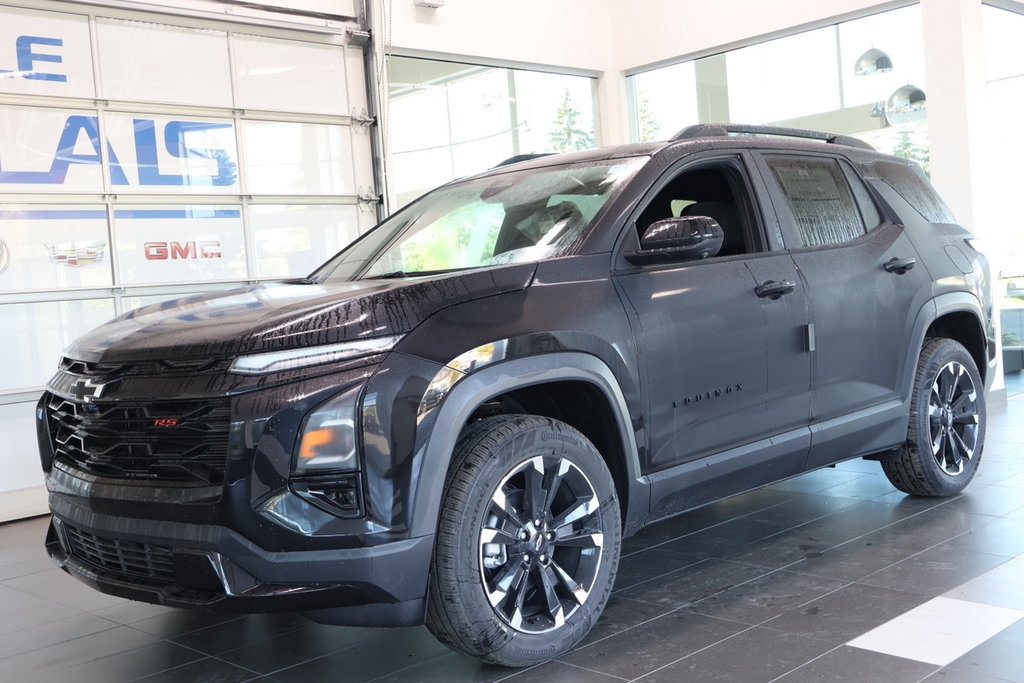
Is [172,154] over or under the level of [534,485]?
over

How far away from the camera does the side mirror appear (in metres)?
3.45

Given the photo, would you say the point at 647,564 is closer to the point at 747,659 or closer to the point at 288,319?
the point at 747,659

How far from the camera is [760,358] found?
386 cm

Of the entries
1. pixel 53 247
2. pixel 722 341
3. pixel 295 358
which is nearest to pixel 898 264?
pixel 722 341

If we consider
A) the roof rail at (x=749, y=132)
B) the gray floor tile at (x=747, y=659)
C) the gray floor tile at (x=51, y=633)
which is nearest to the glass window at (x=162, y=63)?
the gray floor tile at (x=51, y=633)

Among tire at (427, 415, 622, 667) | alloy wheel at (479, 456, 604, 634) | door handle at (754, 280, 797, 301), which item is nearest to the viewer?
tire at (427, 415, 622, 667)

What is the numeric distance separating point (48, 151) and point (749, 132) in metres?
4.78

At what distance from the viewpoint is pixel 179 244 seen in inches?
298

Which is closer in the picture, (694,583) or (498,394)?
(498,394)

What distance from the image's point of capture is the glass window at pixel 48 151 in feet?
21.8

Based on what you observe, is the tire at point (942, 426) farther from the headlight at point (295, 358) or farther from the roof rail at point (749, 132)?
the headlight at point (295, 358)

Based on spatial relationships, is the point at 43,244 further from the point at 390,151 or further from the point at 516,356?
the point at 516,356

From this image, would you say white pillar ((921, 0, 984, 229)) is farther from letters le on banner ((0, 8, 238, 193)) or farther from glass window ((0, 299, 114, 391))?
glass window ((0, 299, 114, 391))

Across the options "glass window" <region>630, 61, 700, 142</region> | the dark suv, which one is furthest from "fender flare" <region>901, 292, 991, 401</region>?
"glass window" <region>630, 61, 700, 142</region>
